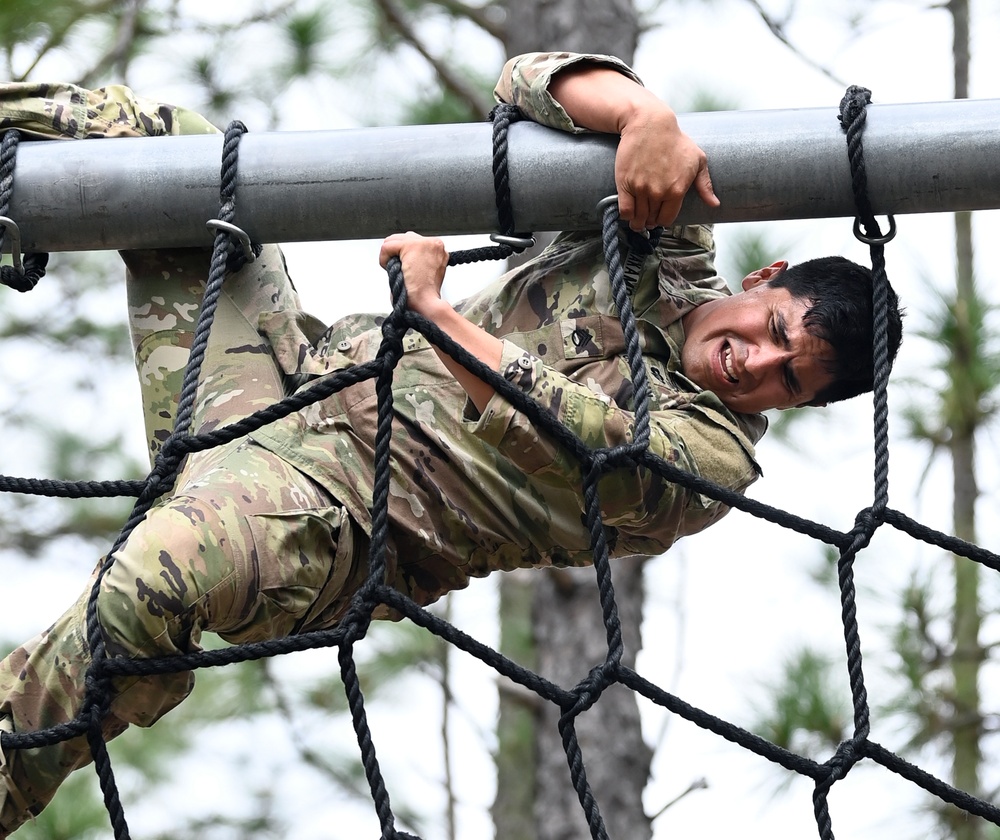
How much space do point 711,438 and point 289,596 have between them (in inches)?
24.2

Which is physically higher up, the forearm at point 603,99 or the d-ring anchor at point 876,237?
the forearm at point 603,99

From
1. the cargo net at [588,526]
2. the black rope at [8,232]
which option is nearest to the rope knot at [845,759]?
the cargo net at [588,526]

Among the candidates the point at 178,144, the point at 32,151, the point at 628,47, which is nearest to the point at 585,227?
the point at 178,144

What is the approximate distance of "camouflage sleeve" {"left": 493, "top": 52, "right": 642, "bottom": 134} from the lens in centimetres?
209

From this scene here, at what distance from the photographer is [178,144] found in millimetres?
2123

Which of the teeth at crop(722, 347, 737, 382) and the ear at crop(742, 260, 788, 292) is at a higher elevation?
the ear at crop(742, 260, 788, 292)

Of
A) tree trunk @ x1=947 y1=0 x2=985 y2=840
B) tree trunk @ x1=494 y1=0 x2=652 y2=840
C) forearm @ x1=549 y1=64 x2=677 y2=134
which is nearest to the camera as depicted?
forearm @ x1=549 y1=64 x2=677 y2=134

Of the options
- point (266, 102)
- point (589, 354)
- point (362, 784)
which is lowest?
point (589, 354)

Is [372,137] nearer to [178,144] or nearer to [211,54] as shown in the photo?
[178,144]

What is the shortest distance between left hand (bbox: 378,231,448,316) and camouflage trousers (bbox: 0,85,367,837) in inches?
12.7

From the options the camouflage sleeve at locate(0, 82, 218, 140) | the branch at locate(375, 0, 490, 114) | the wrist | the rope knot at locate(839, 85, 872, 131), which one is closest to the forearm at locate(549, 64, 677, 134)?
the wrist

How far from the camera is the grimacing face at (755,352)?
2.30m

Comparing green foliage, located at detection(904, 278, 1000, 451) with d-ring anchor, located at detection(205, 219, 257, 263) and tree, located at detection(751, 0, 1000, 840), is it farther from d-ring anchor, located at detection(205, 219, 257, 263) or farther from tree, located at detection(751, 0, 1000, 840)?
d-ring anchor, located at detection(205, 219, 257, 263)

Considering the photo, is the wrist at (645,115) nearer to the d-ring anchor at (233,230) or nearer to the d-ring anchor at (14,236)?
the d-ring anchor at (233,230)
